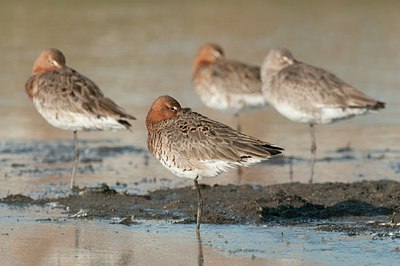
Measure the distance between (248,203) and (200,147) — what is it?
124 centimetres

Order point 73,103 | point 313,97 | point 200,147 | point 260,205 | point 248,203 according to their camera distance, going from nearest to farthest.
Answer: point 200,147, point 260,205, point 248,203, point 73,103, point 313,97

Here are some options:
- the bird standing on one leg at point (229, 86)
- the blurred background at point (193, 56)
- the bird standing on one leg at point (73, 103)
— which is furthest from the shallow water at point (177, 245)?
the bird standing on one leg at point (229, 86)

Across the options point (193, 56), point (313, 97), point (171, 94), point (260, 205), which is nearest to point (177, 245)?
point (260, 205)

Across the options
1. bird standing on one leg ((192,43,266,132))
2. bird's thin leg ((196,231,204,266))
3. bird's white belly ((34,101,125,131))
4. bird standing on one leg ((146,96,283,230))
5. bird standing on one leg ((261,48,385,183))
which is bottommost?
bird's thin leg ((196,231,204,266))

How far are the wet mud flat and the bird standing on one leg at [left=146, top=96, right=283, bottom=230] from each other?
657mm

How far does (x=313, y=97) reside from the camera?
12922 mm

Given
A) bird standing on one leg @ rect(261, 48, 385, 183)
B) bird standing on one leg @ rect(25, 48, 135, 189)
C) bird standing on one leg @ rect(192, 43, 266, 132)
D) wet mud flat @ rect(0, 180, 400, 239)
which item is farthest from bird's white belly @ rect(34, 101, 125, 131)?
bird standing on one leg @ rect(192, 43, 266, 132)

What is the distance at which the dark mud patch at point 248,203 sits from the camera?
377 inches

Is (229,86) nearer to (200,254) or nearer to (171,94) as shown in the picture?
(171,94)

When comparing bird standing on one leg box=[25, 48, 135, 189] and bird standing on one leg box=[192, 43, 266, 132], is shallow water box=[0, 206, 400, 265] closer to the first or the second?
bird standing on one leg box=[25, 48, 135, 189]

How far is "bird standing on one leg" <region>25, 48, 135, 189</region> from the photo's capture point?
11773mm

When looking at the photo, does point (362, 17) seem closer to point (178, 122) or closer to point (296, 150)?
point (296, 150)

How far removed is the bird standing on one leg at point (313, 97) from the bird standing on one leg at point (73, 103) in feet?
8.02

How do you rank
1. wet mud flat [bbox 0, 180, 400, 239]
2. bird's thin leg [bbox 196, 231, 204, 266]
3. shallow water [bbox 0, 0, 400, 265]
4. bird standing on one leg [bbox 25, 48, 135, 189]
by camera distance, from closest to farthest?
bird's thin leg [bbox 196, 231, 204, 266] < shallow water [bbox 0, 0, 400, 265] < wet mud flat [bbox 0, 180, 400, 239] < bird standing on one leg [bbox 25, 48, 135, 189]
